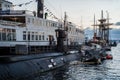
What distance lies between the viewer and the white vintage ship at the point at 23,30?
147 ft

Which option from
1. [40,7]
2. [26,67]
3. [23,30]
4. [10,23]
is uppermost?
[40,7]

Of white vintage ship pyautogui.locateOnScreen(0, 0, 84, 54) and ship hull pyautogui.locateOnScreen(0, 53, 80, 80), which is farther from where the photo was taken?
white vintage ship pyautogui.locateOnScreen(0, 0, 84, 54)

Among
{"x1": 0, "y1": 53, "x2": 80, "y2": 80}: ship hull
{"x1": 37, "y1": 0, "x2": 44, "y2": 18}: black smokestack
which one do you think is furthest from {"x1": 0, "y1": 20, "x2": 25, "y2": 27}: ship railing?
{"x1": 37, "y1": 0, "x2": 44, "y2": 18}: black smokestack

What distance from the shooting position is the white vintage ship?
44938 millimetres

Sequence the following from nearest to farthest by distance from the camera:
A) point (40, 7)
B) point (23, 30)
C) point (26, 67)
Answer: point (26, 67)
point (23, 30)
point (40, 7)

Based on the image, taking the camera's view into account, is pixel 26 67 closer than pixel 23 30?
Yes

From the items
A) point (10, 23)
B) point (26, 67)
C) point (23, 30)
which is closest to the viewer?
point (26, 67)

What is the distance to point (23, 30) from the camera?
166ft

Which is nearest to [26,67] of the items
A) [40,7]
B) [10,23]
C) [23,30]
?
[10,23]

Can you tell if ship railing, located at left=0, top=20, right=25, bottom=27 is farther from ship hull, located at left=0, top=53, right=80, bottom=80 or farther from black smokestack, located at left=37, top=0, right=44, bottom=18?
black smokestack, located at left=37, top=0, right=44, bottom=18

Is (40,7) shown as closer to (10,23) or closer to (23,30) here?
(23,30)

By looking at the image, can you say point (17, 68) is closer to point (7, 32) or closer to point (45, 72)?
point (45, 72)

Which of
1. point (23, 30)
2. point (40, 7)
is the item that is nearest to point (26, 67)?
point (23, 30)

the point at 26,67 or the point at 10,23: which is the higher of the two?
the point at 10,23
